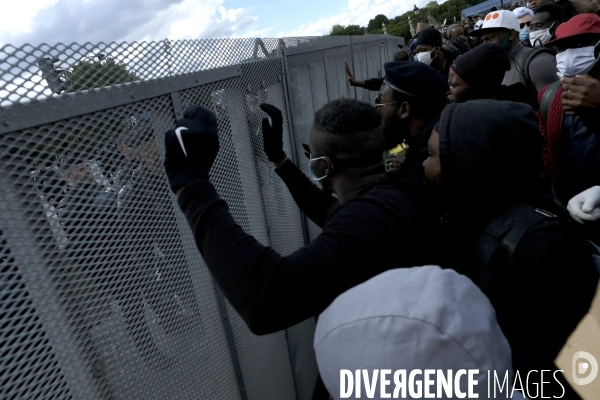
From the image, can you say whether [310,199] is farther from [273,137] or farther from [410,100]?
[410,100]

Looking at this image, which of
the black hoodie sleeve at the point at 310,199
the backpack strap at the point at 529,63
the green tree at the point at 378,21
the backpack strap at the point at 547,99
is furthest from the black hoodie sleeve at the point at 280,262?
the green tree at the point at 378,21

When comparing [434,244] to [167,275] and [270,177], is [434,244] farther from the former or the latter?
[270,177]

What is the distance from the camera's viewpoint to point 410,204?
1.57 metres

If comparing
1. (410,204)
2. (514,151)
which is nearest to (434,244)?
(410,204)

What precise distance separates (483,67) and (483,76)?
0.07 m

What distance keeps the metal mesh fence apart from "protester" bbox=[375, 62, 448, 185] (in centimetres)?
110

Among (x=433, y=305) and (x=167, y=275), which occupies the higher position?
(x=433, y=305)

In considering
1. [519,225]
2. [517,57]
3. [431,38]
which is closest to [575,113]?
[519,225]

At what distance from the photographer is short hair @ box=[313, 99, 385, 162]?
1.76m

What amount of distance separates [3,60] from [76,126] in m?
0.24

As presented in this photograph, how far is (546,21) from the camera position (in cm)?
505

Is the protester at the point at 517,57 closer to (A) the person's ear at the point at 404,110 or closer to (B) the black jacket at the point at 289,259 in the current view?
(A) the person's ear at the point at 404,110

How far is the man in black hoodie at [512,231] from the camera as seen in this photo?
146cm

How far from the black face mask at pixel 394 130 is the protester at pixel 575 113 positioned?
0.91 meters
